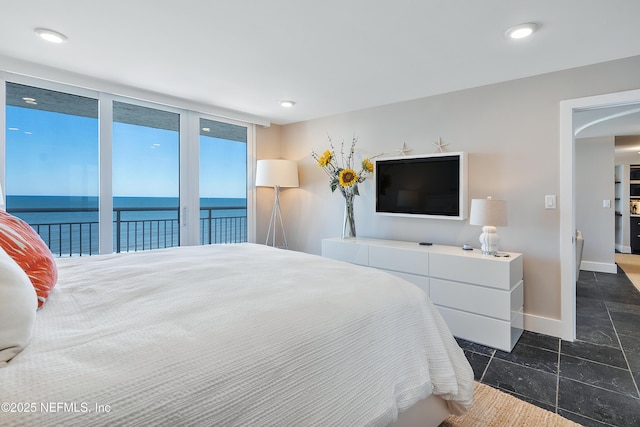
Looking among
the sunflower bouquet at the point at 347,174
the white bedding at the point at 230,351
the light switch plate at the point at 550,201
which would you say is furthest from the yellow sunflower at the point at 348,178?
the white bedding at the point at 230,351

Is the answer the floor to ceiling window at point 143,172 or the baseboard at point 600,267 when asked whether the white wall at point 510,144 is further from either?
the baseboard at point 600,267

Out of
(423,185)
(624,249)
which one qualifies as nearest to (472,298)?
(423,185)

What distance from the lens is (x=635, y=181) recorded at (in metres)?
7.32

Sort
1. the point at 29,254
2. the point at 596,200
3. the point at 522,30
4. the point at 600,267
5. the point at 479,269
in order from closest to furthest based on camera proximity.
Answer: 1. the point at 29,254
2. the point at 522,30
3. the point at 479,269
4. the point at 600,267
5. the point at 596,200

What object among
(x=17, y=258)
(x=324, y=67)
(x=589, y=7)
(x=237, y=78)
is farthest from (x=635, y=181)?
(x=17, y=258)

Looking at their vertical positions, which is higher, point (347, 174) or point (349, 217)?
point (347, 174)

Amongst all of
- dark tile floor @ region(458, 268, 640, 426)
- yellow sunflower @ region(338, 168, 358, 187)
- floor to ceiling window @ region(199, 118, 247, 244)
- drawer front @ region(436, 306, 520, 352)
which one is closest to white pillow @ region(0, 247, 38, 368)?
dark tile floor @ region(458, 268, 640, 426)

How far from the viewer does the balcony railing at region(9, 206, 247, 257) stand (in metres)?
3.23

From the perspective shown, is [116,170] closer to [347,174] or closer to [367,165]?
[347,174]

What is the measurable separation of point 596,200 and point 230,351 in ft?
22.3

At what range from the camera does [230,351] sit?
34.6 inches

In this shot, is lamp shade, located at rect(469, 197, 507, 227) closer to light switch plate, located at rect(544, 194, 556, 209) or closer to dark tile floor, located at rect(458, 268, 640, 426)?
light switch plate, located at rect(544, 194, 556, 209)

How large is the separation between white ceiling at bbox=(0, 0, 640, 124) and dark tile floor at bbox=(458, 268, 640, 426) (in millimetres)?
2296

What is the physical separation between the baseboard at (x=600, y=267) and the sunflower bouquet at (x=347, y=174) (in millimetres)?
4500
